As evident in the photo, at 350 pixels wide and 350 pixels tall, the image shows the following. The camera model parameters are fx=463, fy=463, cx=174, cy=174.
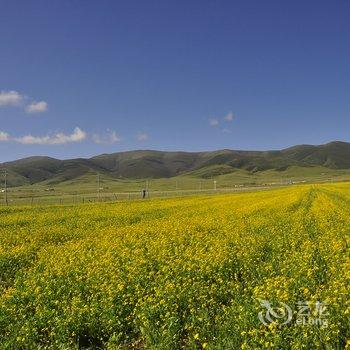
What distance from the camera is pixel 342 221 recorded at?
24.6m

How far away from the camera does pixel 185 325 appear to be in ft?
32.4

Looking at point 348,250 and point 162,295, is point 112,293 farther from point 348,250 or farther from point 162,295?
point 348,250

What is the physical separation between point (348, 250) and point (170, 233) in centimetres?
908

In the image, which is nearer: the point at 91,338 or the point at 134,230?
the point at 91,338

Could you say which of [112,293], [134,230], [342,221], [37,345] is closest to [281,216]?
[342,221]

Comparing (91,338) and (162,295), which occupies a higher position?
(162,295)

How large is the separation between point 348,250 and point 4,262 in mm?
12818

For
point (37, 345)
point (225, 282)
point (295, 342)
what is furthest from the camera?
point (225, 282)

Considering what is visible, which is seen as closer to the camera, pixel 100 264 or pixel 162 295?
pixel 162 295

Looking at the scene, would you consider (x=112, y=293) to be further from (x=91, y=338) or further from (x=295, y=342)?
(x=295, y=342)

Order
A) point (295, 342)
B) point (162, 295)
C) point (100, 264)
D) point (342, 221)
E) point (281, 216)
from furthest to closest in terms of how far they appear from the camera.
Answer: point (281, 216) → point (342, 221) → point (100, 264) → point (162, 295) → point (295, 342)

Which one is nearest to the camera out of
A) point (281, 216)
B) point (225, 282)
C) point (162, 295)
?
point (162, 295)

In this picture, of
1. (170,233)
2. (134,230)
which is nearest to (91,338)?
(170,233)

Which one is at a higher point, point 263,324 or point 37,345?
point 263,324
